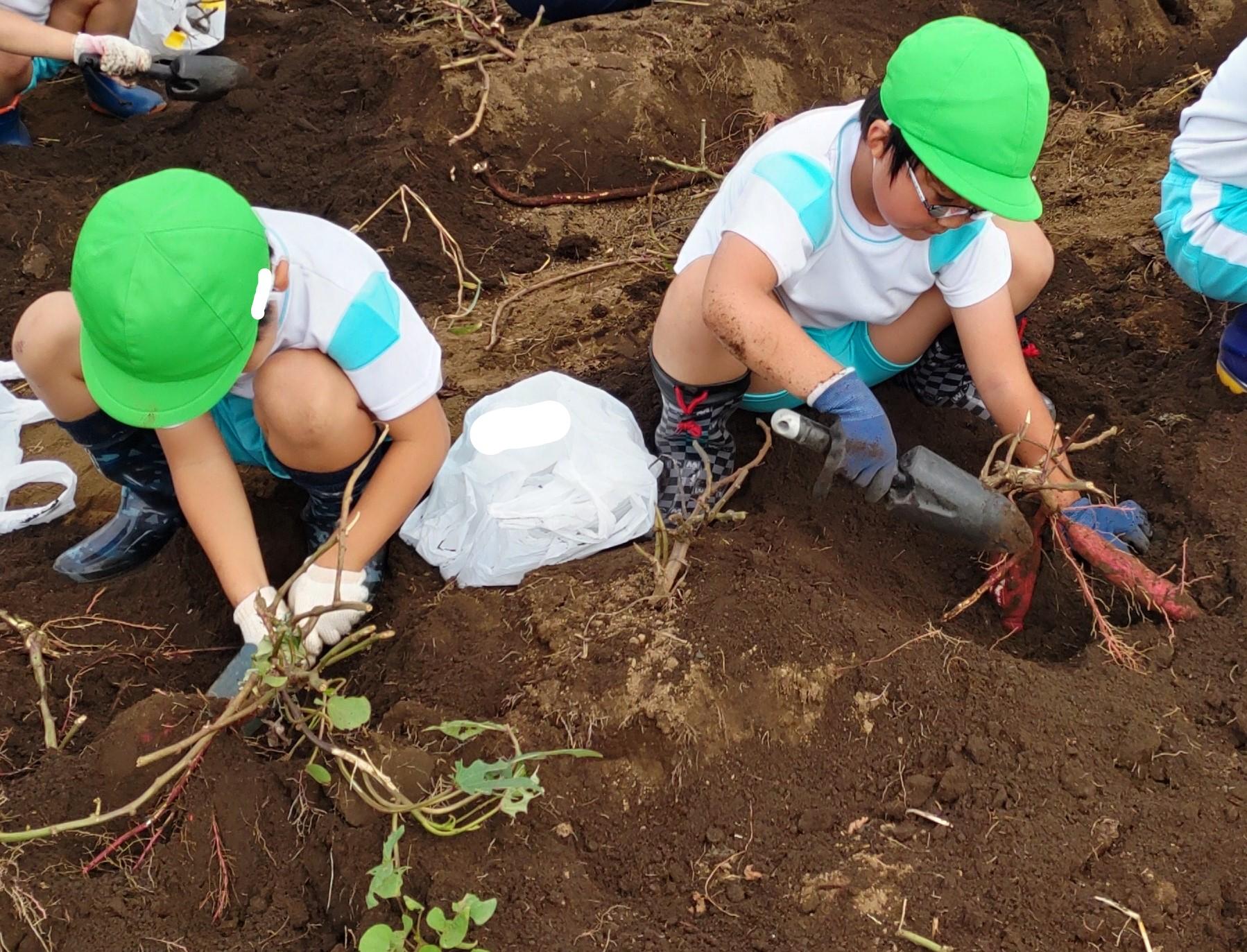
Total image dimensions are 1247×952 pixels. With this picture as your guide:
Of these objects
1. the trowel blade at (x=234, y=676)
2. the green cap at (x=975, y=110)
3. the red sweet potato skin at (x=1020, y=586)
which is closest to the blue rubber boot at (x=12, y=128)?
the trowel blade at (x=234, y=676)

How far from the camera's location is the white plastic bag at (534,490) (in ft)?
6.57

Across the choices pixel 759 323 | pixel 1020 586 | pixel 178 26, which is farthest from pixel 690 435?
pixel 178 26

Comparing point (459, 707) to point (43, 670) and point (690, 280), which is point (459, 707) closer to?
point (43, 670)

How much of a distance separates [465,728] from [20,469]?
142 centimetres

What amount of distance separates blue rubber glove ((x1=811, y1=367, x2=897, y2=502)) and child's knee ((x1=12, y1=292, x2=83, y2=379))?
1.27 meters

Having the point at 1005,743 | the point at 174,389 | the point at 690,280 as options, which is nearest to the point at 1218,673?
the point at 1005,743

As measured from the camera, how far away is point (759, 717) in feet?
5.43

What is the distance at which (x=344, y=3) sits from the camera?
412cm

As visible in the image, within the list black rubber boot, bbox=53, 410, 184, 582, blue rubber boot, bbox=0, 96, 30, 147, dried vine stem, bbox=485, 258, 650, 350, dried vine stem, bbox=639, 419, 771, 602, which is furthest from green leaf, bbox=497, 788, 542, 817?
blue rubber boot, bbox=0, 96, 30, 147

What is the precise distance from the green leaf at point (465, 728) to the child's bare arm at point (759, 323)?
2.35 feet

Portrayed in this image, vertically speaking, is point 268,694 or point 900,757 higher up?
point 268,694

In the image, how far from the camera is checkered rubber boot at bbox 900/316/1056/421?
226 cm

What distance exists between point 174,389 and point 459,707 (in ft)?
2.12

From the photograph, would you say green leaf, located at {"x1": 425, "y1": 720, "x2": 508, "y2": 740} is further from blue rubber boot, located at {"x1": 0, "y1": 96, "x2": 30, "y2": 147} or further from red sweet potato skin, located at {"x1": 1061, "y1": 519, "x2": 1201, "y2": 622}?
blue rubber boot, located at {"x1": 0, "y1": 96, "x2": 30, "y2": 147}
